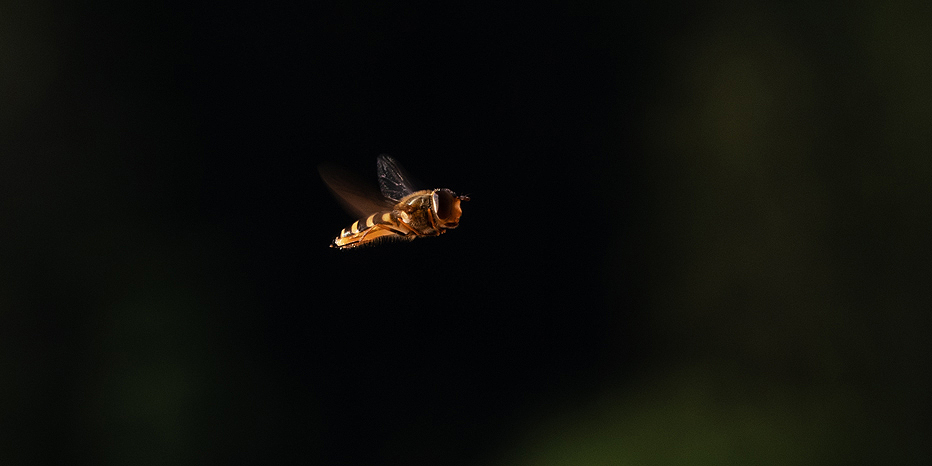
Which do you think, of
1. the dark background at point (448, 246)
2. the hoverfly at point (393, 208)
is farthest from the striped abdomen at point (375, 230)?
the dark background at point (448, 246)

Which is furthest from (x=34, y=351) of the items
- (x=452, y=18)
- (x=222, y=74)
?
(x=452, y=18)

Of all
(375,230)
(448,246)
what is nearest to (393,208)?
(375,230)

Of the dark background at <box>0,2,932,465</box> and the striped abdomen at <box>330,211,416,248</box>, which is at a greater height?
the dark background at <box>0,2,932,465</box>

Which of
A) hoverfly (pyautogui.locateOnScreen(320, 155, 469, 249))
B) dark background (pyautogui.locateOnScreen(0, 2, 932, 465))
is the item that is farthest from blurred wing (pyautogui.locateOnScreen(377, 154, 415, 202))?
dark background (pyautogui.locateOnScreen(0, 2, 932, 465))

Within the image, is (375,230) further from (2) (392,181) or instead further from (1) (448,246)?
(1) (448,246)

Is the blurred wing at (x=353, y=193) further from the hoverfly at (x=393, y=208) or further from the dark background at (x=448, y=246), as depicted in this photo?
the dark background at (x=448, y=246)

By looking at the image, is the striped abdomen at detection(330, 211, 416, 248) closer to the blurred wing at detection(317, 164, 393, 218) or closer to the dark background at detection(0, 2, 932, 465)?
the blurred wing at detection(317, 164, 393, 218)
